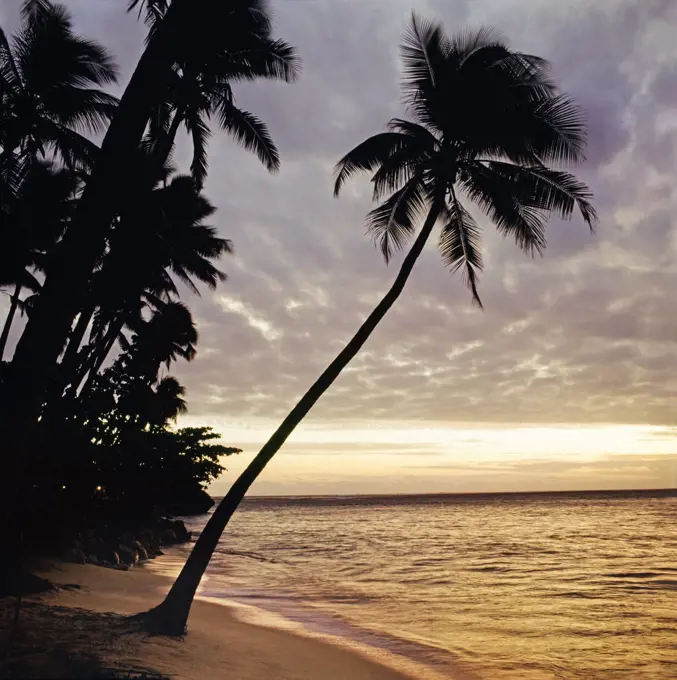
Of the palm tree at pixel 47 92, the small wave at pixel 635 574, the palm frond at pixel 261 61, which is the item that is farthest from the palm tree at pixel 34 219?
the small wave at pixel 635 574

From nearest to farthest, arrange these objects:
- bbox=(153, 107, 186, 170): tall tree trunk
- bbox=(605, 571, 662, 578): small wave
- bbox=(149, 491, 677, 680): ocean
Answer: bbox=(149, 491, 677, 680): ocean
bbox=(153, 107, 186, 170): tall tree trunk
bbox=(605, 571, 662, 578): small wave

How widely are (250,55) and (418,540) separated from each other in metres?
32.6

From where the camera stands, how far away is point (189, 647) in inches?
334

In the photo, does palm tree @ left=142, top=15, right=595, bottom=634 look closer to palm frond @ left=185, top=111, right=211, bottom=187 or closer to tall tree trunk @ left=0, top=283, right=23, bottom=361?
palm frond @ left=185, top=111, right=211, bottom=187

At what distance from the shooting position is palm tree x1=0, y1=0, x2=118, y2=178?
46.1 feet

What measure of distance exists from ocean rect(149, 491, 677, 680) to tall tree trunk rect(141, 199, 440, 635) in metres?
4.03

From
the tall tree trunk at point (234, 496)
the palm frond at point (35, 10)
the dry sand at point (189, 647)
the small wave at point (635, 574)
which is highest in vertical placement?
the palm frond at point (35, 10)

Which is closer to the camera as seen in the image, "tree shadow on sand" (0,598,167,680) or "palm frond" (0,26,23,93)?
"tree shadow on sand" (0,598,167,680)

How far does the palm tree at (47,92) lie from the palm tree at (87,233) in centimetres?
555

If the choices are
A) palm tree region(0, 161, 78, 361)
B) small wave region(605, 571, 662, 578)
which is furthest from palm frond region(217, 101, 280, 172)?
small wave region(605, 571, 662, 578)

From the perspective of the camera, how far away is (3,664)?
20.5 feet

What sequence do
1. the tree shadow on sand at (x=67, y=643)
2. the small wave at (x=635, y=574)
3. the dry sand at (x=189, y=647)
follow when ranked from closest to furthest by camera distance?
the tree shadow on sand at (x=67, y=643) → the dry sand at (x=189, y=647) → the small wave at (x=635, y=574)

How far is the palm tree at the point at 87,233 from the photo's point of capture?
8414 mm

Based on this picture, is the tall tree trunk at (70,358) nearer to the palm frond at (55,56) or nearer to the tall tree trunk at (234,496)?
the palm frond at (55,56)
